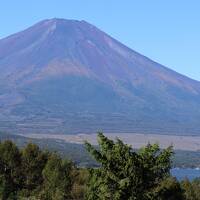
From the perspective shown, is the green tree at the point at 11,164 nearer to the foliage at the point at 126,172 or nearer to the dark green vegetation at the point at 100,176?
the dark green vegetation at the point at 100,176

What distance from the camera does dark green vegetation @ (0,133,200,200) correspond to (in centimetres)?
2441

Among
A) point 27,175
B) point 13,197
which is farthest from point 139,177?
point 27,175

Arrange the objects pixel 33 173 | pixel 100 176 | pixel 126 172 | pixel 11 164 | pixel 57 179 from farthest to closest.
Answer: pixel 33 173 < pixel 11 164 < pixel 57 179 < pixel 100 176 < pixel 126 172

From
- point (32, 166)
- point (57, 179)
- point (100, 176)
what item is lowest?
point (57, 179)

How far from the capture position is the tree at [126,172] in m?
24.1

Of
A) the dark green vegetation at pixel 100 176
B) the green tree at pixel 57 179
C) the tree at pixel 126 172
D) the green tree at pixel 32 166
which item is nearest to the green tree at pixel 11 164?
Answer: the dark green vegetation at pixel 100 176

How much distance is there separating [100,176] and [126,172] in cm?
107

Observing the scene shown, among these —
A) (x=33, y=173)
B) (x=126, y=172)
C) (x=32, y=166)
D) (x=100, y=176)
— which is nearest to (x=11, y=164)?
(x=32, y=166)

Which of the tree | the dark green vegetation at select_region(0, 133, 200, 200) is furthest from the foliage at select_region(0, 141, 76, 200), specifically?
the tree

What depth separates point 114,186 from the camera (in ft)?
80.1

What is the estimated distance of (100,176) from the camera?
25.0 meters

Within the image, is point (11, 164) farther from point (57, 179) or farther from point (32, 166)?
point (57, 179)

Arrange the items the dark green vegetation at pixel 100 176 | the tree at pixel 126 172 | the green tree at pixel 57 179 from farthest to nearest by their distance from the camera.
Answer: the green tree at pixel 57 179 < the dark green vegetation at pixel 100 176 < the tree at pixel 126 172

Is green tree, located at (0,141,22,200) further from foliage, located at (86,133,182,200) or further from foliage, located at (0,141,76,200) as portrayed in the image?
foliage, located at (86,133,182,200)
